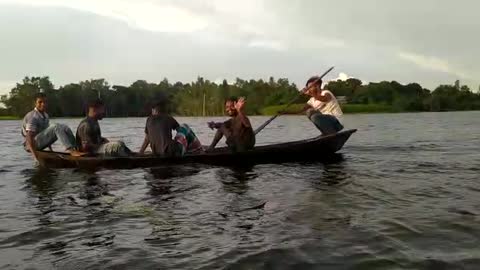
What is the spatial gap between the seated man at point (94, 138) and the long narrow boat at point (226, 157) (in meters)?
0.35

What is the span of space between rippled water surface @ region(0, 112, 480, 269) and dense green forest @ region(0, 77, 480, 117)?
98.7 metres

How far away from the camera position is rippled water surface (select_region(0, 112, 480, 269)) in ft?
19.2

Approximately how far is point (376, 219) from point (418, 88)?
458 feet

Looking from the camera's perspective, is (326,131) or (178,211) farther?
(326,131)

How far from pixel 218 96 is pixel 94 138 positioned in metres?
135

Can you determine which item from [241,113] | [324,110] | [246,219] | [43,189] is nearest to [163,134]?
[241,113]

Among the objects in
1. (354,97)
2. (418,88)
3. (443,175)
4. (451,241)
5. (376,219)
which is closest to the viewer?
(451,241)

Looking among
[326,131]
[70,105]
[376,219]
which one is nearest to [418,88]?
[70,105]

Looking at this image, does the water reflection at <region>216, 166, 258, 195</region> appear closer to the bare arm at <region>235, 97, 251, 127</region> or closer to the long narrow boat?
the long narrow boat

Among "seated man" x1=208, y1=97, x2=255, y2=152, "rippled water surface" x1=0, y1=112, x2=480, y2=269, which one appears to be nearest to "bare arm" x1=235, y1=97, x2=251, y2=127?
"seated man" x1=208, y1=97, x2=255, y2=152

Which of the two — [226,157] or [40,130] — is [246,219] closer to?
[226,157]

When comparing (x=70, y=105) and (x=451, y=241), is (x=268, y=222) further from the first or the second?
(x=70, y=105)

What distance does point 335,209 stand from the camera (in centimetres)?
824

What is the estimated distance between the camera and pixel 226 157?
47.5ft
